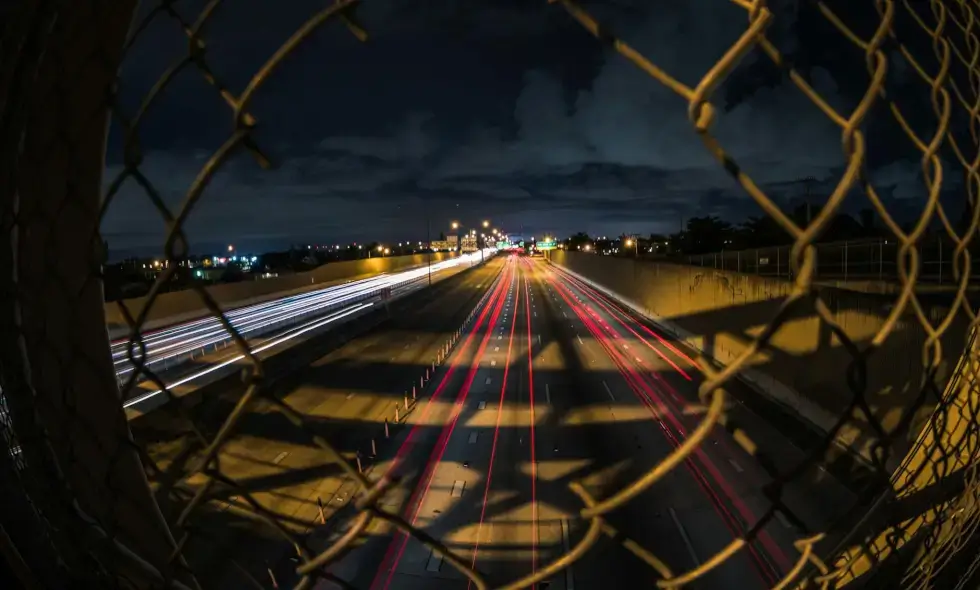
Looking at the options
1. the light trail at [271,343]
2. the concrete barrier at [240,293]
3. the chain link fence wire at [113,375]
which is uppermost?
the chain link fence wire at [113,375]

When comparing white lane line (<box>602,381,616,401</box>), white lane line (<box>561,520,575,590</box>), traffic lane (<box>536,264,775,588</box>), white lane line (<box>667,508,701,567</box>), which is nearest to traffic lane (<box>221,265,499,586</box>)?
white lane line (<box>561,520,575,590</box>)

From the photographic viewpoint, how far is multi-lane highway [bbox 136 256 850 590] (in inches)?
397

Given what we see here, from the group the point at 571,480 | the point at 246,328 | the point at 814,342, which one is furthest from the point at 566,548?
the point at 246,328

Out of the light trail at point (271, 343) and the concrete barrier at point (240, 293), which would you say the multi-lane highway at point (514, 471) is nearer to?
the light trail at point (271, 343)

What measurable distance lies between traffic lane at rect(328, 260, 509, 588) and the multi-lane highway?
2.0 inches

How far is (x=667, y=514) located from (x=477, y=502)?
4.07 metres

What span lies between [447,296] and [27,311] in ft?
175

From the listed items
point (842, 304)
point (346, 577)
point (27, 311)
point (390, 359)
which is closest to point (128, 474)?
point (27, 311)

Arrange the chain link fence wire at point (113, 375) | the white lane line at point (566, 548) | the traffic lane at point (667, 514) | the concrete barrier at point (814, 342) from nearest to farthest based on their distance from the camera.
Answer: the chain link fence wire at point (113, 375) < the concrete barrier at point (814, 342) < the white lane line at point (566, 548) < the traffic lane at point (667, 514)

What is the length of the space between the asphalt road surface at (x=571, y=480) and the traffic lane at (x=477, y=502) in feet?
0.12

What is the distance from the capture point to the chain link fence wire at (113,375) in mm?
1257

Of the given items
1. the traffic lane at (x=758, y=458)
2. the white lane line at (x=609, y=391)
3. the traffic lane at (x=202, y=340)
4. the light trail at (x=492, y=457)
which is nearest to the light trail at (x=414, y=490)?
the light trail at (x=492, y=457)

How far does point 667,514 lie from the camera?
11.8 m

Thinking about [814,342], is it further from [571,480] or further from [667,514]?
[571,480]
